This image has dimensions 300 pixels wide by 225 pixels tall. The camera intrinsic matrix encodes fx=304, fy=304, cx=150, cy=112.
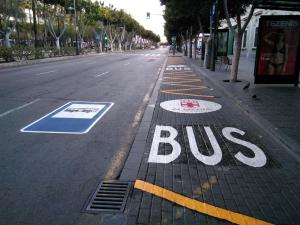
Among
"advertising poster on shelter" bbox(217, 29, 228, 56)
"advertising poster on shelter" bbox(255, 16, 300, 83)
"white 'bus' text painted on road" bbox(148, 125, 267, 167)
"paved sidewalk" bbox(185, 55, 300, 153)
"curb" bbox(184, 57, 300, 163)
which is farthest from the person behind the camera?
"advertising poster on shelter" bbox(217, 29, 228, 56)

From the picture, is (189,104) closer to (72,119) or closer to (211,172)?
(72,119)

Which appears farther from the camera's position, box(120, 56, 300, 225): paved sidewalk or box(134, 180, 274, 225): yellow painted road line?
box(120, 56, 300, 225): paved sidewalk

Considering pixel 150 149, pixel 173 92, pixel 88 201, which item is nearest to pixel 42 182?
pixel 88 201

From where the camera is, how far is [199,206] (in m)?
3.54

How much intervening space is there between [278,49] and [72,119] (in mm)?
8681

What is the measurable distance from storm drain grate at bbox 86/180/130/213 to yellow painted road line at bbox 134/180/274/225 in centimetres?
21

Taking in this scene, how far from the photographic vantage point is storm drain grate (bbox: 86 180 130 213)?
11.8 feet

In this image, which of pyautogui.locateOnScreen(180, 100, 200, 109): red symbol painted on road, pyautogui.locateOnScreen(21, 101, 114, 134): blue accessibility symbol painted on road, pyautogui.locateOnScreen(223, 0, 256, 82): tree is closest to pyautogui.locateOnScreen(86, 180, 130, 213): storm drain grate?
pyautogui.locateOnScreen(21, 101, 114, 134): blue accessibility symbol painted on road

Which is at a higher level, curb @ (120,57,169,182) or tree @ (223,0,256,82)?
Answer: tree @ (223,0,256,82)

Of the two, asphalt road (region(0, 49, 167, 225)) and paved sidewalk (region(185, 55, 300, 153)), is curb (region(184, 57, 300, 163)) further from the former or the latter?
asphalt road (region(0, 49, 167, 225))

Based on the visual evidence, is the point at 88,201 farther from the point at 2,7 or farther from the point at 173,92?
the point at 2,7

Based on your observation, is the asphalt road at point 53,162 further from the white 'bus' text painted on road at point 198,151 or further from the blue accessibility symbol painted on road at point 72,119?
the white 'bus' text painted on road at point 198,151

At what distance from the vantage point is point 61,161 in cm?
488

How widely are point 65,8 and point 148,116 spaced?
46.6 metres
